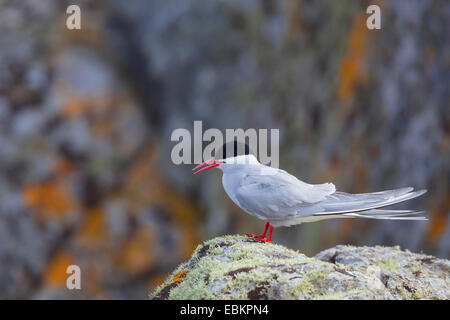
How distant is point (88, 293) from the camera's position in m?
12.5

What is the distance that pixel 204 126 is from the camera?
42.0 ft

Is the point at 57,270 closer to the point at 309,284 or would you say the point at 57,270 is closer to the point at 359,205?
the point at 359,205

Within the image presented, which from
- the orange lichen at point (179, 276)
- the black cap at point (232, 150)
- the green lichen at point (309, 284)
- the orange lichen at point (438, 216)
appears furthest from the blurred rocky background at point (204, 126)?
the green lichen at point (309, 284)

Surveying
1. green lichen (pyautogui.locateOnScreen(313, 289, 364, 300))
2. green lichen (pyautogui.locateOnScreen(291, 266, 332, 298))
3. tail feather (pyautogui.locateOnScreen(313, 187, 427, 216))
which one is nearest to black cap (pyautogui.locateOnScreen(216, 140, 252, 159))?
tail feather (pyautogui.locateOnScreen(313, 187, 427, 216))

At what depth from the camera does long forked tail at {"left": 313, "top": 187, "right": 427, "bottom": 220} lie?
511cm

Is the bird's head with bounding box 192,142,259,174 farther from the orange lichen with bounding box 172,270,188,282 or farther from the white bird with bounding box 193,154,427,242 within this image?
the orange lichen with bounding box 172,270,188,282

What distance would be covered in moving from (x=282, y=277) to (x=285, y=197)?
1.18 meters

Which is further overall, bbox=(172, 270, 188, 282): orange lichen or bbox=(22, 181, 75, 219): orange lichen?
bbox=(22, 181, 75, 219): orange lichen

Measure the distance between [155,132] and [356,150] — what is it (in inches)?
205

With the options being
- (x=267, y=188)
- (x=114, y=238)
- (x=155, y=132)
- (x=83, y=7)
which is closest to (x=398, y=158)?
(x=155, y=132)

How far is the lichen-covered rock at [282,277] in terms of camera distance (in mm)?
4344

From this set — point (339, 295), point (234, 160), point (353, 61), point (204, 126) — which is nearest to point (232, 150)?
point (234, 160)

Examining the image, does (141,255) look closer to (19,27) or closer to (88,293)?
(88,293)

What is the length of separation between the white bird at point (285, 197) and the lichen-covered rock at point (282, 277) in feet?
1.28
